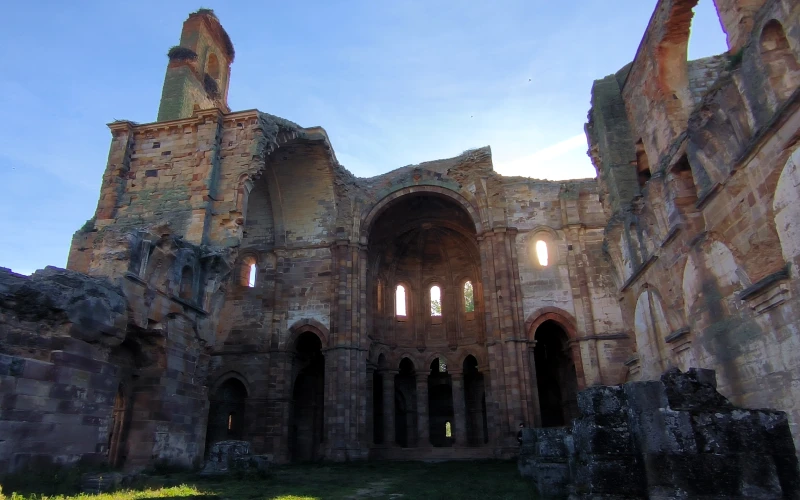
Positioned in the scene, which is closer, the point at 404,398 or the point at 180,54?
the point at 180,54

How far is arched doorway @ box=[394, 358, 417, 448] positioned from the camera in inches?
929

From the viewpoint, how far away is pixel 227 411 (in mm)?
19562

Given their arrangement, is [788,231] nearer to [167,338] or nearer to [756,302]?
[756,302]

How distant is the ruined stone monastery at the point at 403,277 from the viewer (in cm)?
743

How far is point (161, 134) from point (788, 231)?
16021 millimetres

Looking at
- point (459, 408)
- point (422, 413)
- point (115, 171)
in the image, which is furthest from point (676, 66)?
point (422, 413)

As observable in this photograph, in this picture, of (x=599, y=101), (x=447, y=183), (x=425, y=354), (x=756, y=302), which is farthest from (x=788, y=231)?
(x=425, y=354)

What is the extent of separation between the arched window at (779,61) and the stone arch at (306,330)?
15.9 m

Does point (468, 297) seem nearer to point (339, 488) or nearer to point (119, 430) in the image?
point (339, 488)

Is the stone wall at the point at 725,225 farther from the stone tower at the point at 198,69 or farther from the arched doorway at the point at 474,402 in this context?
the stone tower at the point at 198,69

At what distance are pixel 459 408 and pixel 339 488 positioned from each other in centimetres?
1197

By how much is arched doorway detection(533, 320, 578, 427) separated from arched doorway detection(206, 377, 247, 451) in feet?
39.7

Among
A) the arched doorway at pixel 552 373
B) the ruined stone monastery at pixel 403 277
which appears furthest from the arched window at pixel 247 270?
the arched doorway at pixel 552 373

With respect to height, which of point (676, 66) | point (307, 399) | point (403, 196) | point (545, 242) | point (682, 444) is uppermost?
point (403, 196)
